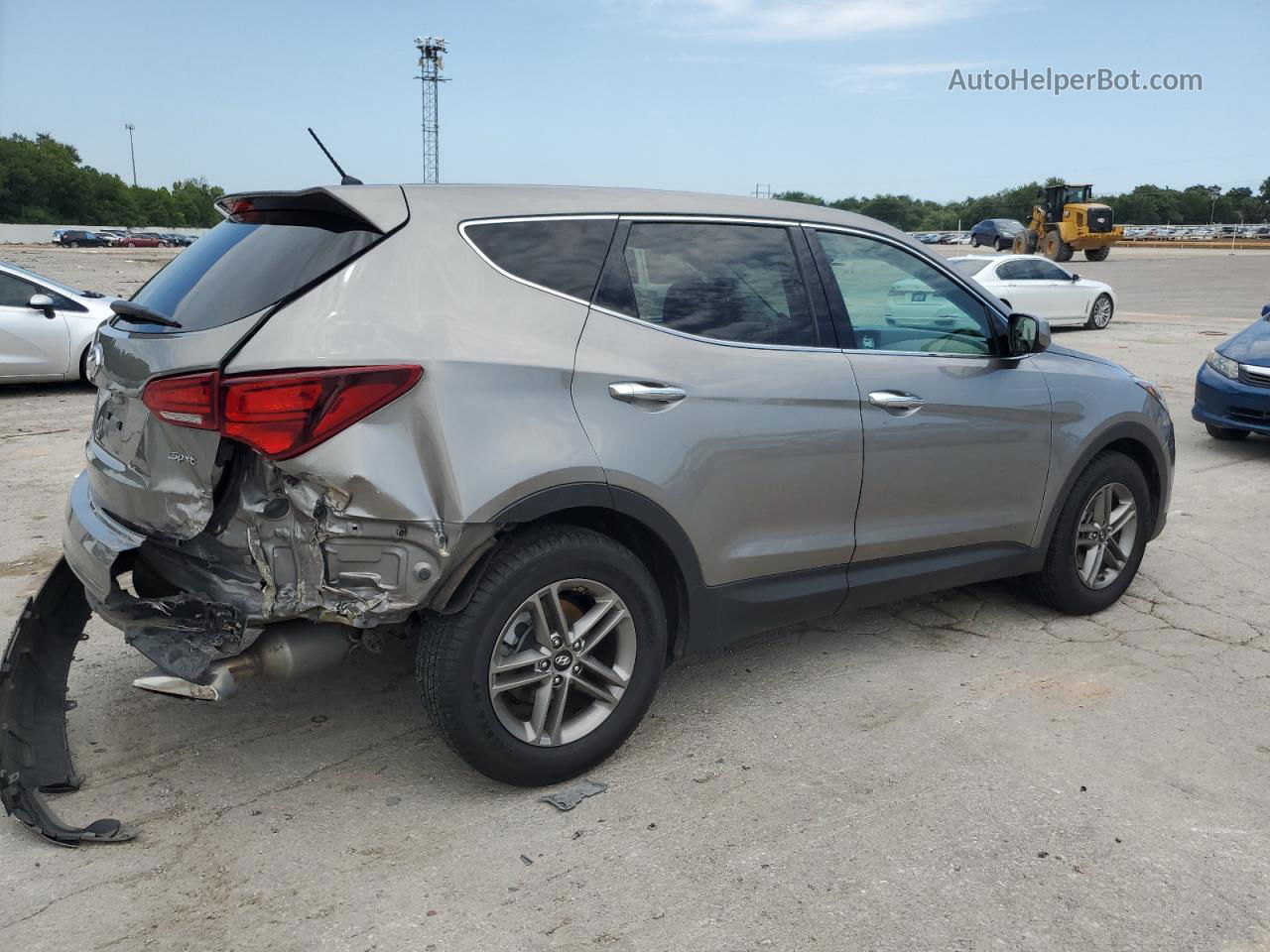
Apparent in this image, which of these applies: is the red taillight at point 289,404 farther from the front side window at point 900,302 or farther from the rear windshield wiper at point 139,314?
the front side window at point 900,302

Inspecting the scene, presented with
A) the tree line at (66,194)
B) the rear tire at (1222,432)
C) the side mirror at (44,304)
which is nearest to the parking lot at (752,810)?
the rear tire at (1222,432)

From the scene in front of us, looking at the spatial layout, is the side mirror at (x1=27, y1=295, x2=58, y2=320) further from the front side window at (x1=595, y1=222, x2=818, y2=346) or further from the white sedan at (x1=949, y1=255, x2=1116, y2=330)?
the white sedan at (x1=949, y1=255, x2=1116, y2=330)

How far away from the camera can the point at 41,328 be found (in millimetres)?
10812

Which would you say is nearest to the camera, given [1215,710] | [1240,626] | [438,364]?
[438,364]

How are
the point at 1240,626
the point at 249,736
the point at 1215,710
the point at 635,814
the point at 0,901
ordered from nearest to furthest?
1. the point at 0,901
2. the point at 635,814
3. the point at 249,736
4. the point at 1215,710
5. the point at 1240,626

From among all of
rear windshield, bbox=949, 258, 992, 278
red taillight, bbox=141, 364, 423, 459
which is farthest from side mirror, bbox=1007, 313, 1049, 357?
rear windshield, bbox=949, 258, 992, 278

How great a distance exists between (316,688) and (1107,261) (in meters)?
47.0

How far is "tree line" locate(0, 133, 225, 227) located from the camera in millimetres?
97562

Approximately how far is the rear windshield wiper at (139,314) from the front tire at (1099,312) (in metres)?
18.1

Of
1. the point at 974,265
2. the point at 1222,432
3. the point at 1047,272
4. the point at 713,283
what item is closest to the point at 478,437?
the point at 713,283

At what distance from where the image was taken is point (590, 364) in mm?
3273

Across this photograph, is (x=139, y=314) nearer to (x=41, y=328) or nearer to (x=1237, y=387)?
(x=1237, y=387)

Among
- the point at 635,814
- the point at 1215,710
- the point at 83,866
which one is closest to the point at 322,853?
the point at 83,866

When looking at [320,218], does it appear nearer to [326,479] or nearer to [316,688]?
[326,479]
